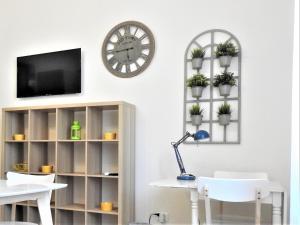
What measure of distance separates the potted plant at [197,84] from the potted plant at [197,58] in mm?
97

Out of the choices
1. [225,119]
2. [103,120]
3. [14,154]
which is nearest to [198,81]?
[225,119]

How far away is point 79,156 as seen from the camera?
3553mm

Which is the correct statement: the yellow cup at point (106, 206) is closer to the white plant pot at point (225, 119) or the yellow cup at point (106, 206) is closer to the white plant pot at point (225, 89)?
the white plant pot at point (225, 119)

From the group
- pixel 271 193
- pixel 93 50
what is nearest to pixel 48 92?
pixel 93 50

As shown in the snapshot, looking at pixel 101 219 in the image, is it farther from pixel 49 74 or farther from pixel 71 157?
pixel 49 74

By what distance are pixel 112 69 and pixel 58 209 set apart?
1534mm

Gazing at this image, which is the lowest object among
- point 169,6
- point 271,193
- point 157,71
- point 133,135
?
point 271,193

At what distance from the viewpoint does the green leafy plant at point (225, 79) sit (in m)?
2.89

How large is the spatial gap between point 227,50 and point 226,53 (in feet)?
0.09

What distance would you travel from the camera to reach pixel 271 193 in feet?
6.83

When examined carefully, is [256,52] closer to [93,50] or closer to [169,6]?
[169,6]

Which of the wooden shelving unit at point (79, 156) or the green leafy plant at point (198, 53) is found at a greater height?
the green leafy plant at point (198, 53)

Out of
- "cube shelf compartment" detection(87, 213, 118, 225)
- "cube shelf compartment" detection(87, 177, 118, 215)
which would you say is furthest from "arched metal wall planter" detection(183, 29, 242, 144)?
"cube shelf compartment" detection(87, 213, 118, 225)

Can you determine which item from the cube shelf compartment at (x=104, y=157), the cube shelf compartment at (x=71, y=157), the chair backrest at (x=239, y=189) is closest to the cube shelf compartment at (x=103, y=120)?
the cube shelf compartment at (x=104, y=157)
